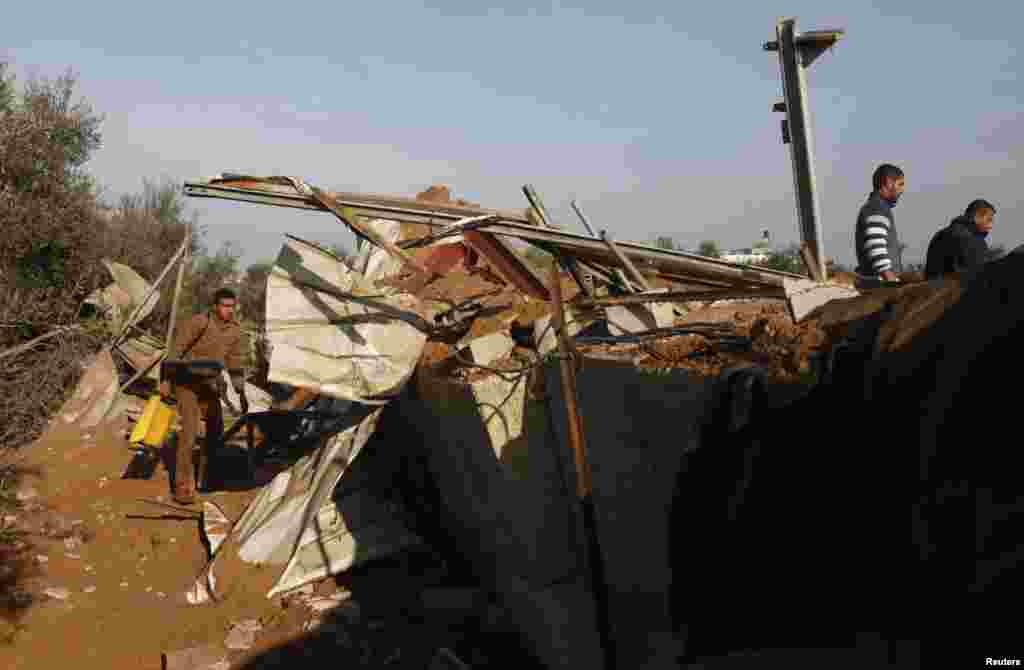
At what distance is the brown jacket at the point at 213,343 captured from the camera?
7188 millimetres

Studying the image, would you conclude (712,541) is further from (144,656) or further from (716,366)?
(144,656)

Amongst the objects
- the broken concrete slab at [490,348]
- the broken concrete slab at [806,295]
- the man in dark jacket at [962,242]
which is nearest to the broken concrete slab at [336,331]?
the broken concrete slab at [490,348]

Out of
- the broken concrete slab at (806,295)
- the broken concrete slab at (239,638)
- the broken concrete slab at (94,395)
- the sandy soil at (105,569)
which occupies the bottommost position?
the broken concrete slab at (239,638)

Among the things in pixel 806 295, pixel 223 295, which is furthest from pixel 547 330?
pixel 223 295

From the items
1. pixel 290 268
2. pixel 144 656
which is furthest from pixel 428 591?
pixel 290 268

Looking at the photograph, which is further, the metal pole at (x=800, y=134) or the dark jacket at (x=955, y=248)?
the dark jacket at (x=955, y=248)

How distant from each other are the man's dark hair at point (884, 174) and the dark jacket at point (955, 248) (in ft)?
1.35

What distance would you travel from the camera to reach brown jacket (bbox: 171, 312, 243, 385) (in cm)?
719

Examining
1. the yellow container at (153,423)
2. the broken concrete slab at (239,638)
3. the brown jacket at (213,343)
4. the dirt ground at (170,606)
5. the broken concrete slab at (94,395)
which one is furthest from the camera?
the broken concrete slab at (94,395)

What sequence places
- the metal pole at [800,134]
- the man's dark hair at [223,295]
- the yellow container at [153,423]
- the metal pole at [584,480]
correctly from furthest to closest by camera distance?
1. the man's dark hair at [223,295]
2. the yellow container at [153,423]
3. the metal pole at [800,134]
4. the metal pole at [584,480]

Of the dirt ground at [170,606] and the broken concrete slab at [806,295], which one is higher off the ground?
the broken concrete slab at [806,295]

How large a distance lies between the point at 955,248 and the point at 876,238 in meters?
0.40

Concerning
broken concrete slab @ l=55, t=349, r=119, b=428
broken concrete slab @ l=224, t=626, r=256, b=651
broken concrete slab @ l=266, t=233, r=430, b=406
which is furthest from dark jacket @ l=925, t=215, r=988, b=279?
broken concrete slab @ l=55, t=349, r=119, b=428

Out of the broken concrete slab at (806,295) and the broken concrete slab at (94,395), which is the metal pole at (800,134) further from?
the broken concrete slab at (94,395)
